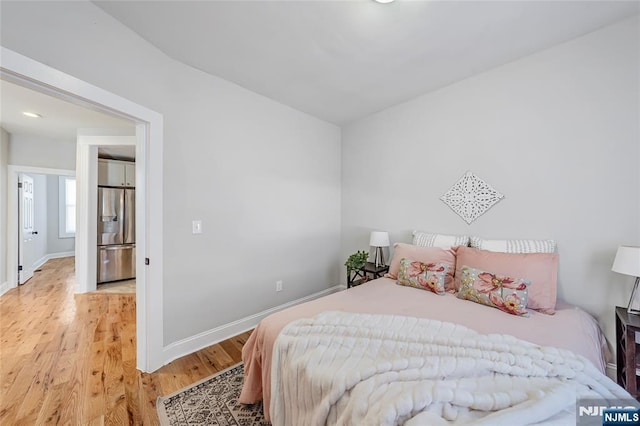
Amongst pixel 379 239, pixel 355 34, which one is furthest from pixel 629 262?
pixel 355 34

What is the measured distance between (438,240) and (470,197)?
519mm

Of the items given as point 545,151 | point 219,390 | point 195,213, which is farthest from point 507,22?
point 219,390

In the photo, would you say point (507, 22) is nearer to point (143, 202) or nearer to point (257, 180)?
point (257, 180)

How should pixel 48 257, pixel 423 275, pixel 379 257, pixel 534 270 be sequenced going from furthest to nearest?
pixel 48 257
pixel 379 257
pixel 423 275
pixel 534 270

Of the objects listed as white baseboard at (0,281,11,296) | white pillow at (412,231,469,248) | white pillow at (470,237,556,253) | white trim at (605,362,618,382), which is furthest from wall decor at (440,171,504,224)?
white baseboard at (0,281,11,296)

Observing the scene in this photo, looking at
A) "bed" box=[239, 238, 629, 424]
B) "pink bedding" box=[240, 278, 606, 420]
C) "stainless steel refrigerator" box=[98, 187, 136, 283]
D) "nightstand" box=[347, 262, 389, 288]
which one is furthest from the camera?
"stainless steel refrigerator" box=[98, 187, 136, 283]

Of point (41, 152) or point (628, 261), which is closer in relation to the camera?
point (628, 261)

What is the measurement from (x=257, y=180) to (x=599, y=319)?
3118 mm

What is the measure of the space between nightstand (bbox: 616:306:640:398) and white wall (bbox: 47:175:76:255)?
31.4 feet

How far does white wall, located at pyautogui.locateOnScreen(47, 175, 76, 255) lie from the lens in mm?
6223

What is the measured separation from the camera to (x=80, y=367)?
6.82ft

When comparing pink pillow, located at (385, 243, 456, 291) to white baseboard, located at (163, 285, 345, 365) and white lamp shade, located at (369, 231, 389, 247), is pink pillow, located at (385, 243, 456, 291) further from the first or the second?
white baseboard, located at (163, 285, 345, 365)

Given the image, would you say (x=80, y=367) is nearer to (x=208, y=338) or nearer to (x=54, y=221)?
(x=208, y=338)

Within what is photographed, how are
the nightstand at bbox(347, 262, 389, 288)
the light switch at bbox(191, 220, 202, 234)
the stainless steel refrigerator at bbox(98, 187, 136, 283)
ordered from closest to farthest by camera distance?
the light switch at bbox(191, 220, 202, 234)
the nightstand at bbox(347, 262, 389, 288)
the stainless steel refrigerator at bbox(98, 187, 136, 283)
